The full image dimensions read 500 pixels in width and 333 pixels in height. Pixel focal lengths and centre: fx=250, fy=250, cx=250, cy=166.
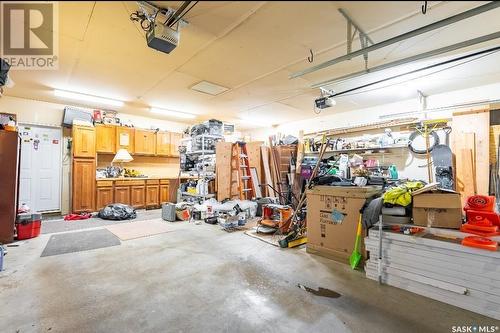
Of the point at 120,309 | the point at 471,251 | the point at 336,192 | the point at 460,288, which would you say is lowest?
the point at 120,309

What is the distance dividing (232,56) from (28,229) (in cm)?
445

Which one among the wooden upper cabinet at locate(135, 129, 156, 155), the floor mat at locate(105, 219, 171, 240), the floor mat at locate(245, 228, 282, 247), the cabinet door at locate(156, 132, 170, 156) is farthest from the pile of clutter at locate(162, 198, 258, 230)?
the cabinet door at locate(156, 132, 170, 156)

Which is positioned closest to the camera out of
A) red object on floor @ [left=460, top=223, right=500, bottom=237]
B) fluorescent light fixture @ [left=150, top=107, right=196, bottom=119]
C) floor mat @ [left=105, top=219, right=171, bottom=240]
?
red object on floor @ [left=460, top=223, right=500, bottom=237]

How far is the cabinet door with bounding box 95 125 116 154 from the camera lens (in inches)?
263

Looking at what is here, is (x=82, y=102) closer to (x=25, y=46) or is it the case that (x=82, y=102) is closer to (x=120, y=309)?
(x=25, y=46)

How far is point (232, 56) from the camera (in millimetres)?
3871

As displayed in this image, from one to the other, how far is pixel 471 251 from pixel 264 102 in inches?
197

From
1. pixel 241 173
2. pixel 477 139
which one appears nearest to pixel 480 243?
pixel 477 139

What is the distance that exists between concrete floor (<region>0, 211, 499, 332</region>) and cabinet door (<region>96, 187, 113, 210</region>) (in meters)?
2.96

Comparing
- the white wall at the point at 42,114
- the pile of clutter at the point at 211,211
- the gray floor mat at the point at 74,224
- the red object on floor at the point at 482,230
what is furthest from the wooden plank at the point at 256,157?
the white wall at the point at 42,114

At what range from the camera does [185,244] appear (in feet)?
13.1

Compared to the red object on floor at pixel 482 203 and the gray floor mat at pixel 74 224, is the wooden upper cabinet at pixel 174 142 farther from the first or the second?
the red object on floor at pixel 482 203

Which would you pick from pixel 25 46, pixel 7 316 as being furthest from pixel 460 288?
pixel 25 46

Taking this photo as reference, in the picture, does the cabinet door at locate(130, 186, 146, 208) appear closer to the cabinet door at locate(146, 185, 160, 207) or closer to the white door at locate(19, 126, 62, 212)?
the cabinet door at locate(146, 185, 160, 207)
